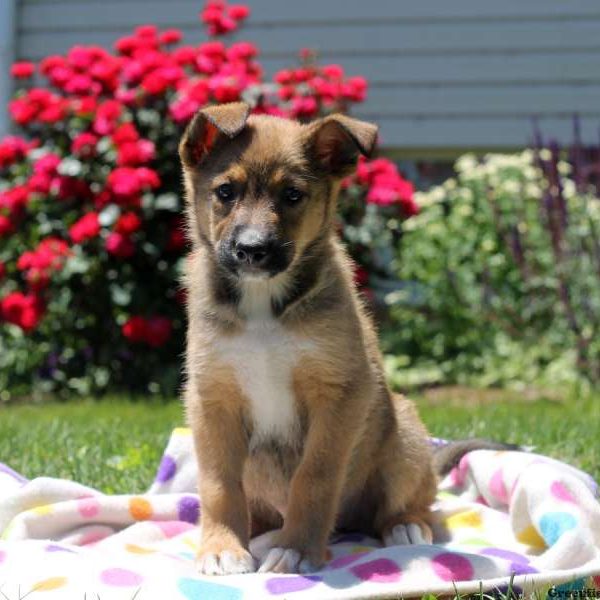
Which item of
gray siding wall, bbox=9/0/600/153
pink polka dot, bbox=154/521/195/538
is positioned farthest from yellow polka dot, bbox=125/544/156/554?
gray siding wall, bbox=9/0/600/153

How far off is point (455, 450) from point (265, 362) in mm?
1358

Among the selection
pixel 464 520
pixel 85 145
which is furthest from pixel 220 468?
pixel 85 145

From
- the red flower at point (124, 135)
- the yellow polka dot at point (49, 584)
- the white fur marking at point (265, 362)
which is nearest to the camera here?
the yellow polka dot at point (49, 584)

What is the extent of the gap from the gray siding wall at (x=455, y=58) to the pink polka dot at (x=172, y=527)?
20.0ft

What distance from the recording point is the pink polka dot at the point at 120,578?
9.43 ft

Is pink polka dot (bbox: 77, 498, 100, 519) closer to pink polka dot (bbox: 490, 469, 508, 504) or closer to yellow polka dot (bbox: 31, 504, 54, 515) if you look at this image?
yellow polka dot (bbox: 31, 504, 54, 515)

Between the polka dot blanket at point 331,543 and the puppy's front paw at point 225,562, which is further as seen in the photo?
the puppy's front paw at point 225,562

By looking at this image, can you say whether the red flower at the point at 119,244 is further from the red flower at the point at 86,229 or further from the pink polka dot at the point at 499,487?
the pink polka dot at the point at 499,487

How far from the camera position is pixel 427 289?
319 inches

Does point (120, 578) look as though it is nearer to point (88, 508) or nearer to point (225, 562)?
point (225, 562)

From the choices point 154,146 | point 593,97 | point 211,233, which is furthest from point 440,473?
point 593,97

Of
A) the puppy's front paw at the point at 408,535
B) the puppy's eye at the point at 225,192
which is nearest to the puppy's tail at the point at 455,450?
the puppy's front paw at the point at 408,535

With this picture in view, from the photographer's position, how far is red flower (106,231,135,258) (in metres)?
6.85

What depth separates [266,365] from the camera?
317 centimetres
